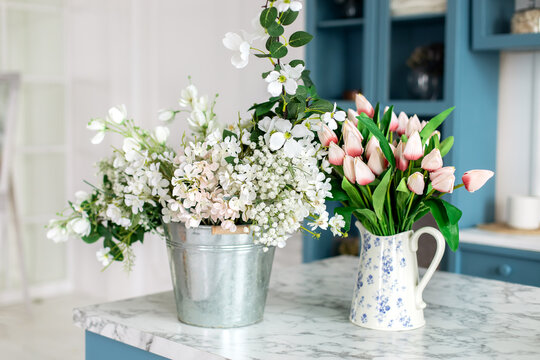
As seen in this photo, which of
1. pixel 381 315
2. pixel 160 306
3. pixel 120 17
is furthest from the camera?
pixel 120 17

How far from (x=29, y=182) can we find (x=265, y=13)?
12.4 feet

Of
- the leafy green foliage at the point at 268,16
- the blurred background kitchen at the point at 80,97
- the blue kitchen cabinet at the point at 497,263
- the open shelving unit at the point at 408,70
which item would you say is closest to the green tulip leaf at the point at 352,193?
the leafy green foliage at the point at 268,16

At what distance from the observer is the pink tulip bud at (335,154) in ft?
4.18

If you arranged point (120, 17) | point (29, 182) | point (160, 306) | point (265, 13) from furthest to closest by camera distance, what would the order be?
point (29, 182), point (120, 17), point (160, 306), point (265, 13)

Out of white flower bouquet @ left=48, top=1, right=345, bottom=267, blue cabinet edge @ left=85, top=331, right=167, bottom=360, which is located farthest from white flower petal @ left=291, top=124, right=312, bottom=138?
blue cabinet edge @ left=85, top=331, right=167, bottom=360

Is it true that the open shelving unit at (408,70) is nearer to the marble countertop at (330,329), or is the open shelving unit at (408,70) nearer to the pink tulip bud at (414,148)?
the marble countertop at (330,329)

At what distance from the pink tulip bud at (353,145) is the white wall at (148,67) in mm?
2831

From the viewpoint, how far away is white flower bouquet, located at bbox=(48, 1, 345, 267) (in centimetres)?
118

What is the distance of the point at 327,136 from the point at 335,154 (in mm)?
50

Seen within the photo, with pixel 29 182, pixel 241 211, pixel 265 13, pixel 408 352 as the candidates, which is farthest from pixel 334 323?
pixel 29 182

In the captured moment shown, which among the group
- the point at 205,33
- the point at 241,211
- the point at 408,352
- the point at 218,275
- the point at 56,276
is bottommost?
the point at 56,276

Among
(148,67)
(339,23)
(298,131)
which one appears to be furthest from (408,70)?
(298,131)

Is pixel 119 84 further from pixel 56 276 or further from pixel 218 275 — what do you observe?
pixel 218 275

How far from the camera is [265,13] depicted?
1.17 metres
